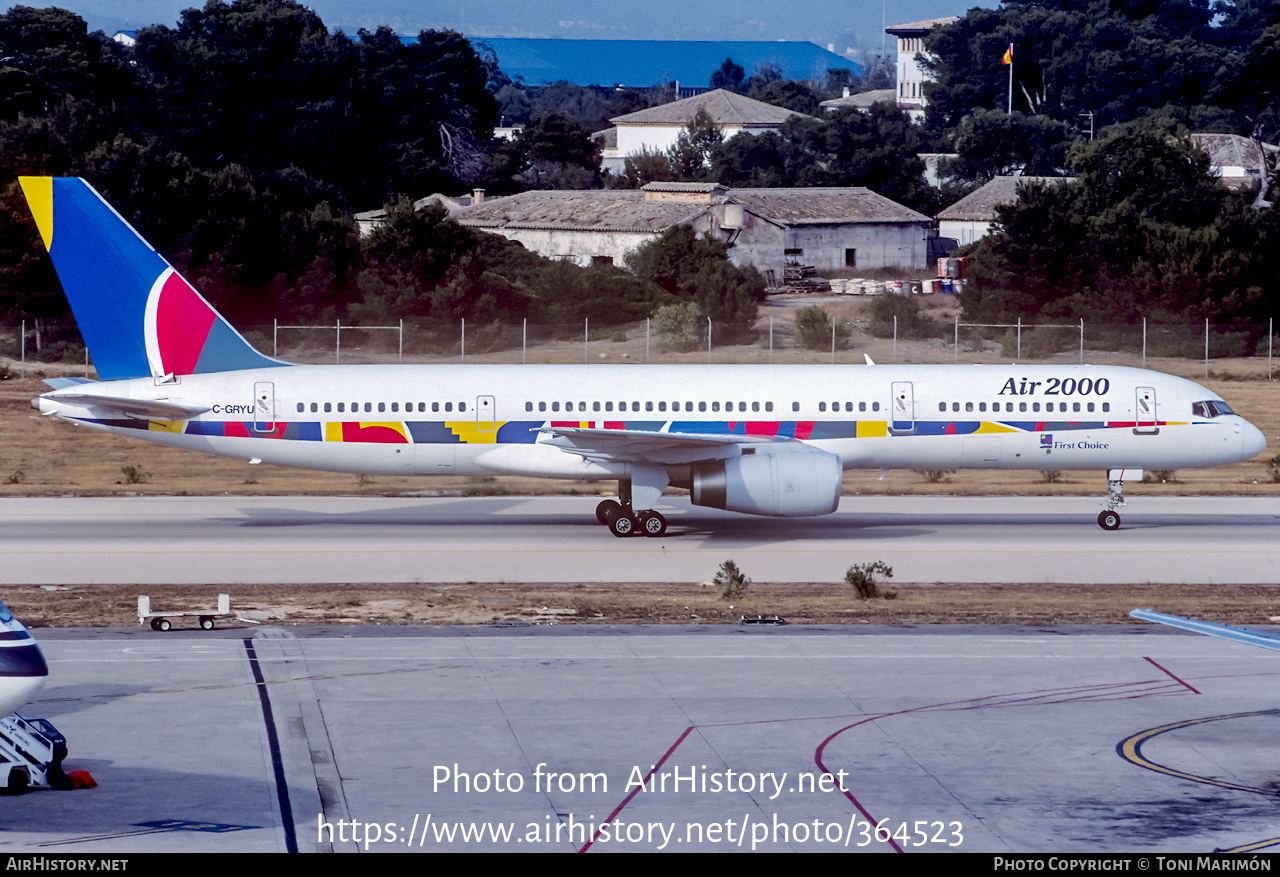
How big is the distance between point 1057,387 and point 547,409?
38.8ft

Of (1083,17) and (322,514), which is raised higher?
(1083,17)

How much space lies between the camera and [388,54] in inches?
4803

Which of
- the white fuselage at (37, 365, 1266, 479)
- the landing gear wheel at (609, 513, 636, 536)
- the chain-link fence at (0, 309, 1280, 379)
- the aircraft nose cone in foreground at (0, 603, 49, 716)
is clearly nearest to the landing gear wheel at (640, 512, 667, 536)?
the landing gear wheel at (609, 513, 636, 536)

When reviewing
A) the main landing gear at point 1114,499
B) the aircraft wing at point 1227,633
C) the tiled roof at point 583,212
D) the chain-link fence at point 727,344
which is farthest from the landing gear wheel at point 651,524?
the tiled roof at point 583,212

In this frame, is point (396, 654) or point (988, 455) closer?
point (396, 654)

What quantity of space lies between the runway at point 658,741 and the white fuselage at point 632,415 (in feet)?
33.2

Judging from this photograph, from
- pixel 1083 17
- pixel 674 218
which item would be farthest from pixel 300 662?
pixel 1083 17

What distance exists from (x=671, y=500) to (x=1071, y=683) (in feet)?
64.4

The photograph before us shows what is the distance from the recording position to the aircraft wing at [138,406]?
3384cm

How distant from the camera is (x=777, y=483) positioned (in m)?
33.6

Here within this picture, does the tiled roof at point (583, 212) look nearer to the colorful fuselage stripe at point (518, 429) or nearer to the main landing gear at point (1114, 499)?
the main landing gear at point (1114, 499)

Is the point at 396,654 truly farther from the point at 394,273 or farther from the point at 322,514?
the point at 394,273

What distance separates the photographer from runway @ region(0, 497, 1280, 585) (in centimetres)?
3122

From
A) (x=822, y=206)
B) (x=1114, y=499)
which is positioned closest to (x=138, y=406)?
(x=1114, y=499)
